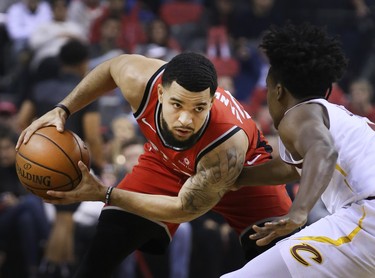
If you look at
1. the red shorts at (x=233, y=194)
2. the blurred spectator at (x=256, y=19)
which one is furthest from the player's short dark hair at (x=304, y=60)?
the blurred spectator at (x=256, y=19)

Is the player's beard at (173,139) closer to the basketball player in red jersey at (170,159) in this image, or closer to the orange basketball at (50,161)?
the basketball player in red jersey at (170,159)

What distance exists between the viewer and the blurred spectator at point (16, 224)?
8.04m

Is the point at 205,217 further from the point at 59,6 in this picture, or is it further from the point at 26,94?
the point at 59,6

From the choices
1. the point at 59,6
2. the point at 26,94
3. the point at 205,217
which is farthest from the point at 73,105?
the point at 59,6

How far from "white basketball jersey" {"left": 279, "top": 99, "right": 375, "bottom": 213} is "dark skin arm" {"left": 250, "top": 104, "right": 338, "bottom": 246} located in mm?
151

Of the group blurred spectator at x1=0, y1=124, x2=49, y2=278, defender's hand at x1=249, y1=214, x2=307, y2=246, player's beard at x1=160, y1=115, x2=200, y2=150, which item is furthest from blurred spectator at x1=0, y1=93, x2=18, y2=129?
defender's hand at x1=249, y1=214, x2=307, y2=246

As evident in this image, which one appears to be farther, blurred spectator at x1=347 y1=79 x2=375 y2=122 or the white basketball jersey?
blurred spectator at x1=347 y1=79 x2=375 y2=122

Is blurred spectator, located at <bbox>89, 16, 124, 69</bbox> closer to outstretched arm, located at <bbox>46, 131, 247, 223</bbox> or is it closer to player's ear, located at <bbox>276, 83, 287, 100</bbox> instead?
outstretched arm, located at <bbox>46, 131, 247, 223</bbox>

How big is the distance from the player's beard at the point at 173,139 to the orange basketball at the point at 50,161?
51 cm

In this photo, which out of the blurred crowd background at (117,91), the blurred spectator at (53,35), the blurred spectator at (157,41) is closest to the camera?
the blurred crowd background at (117,91)

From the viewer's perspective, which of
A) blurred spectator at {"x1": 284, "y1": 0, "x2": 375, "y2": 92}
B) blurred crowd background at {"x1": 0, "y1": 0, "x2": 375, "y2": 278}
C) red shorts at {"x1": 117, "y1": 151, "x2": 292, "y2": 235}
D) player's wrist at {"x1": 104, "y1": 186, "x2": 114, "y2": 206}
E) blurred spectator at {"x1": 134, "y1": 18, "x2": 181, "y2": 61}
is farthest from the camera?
blurred spectator at {"x1": 284, "y1": 0, "x2": 375, "y2": 92}

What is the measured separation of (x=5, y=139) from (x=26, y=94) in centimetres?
182

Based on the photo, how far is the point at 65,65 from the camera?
7863mm

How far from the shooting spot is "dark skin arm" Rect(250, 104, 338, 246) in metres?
3.79
